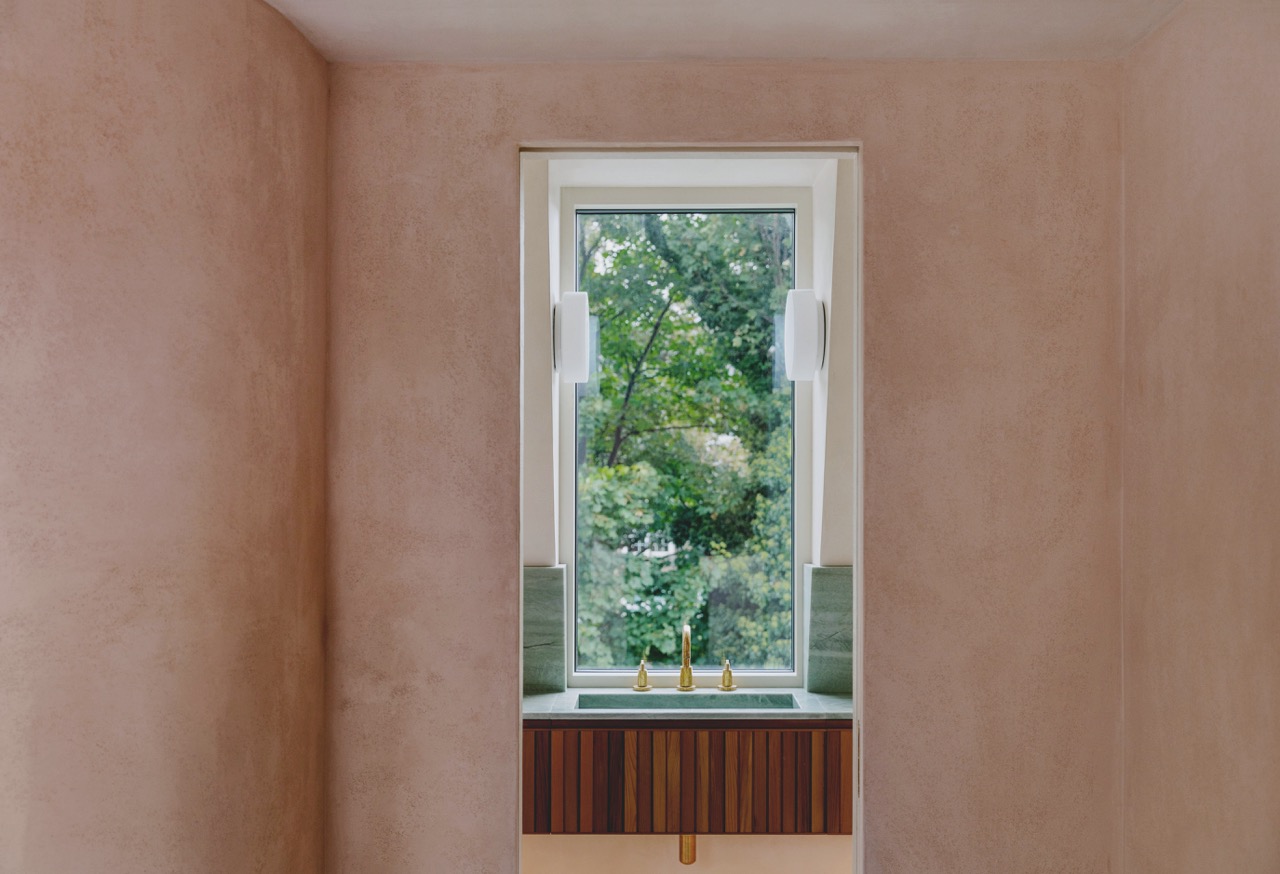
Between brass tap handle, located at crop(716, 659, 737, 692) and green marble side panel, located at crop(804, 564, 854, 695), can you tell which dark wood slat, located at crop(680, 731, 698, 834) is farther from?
green marble side panel, located at crop(804, 564, 854, 695)

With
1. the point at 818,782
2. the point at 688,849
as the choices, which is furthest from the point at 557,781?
the point at 818,782

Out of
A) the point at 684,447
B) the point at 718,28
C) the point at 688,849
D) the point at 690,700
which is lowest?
the point at 688,849

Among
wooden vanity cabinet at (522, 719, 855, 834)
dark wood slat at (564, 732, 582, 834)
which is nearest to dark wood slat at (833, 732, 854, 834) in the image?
wooden vanity cabinet at (522, 719, 855, 834)

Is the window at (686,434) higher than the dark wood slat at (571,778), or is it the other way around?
the window at (686,434)

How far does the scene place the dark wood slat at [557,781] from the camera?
2.62m

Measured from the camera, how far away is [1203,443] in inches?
65.4

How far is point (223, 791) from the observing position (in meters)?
1.63

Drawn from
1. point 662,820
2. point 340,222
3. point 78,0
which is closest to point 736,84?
point 340,222

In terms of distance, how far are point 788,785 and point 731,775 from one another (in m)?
0.17

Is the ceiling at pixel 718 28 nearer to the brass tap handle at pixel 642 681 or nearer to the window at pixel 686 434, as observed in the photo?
the window at pixel 686 434

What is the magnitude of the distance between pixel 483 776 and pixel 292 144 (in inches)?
56.8

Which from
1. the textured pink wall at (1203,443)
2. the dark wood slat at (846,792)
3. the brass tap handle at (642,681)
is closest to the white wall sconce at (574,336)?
the brass tap handle at (642,681)

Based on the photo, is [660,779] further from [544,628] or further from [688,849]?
[544,628]

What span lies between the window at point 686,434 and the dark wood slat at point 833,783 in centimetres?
45
